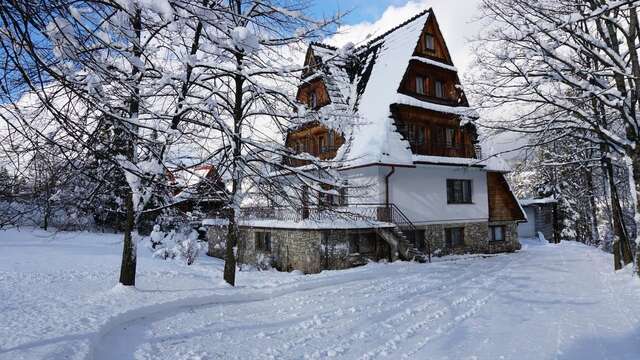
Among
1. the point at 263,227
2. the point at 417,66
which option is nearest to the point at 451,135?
the point at 417,66

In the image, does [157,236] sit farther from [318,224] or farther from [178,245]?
[318,224]

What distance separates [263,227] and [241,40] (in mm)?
17069

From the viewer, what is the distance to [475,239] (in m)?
24.0

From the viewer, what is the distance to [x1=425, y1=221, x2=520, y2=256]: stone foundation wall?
2191 centimetres

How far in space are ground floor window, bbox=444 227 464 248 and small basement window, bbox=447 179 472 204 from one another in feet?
5.17

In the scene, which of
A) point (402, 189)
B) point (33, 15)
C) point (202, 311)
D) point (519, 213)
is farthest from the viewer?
point (519, 213)

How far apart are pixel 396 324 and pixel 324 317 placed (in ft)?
5.14

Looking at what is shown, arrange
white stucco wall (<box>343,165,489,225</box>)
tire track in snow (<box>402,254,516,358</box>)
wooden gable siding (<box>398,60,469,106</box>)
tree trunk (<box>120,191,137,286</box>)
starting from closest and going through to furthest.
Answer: tire track in snow (<box>402,254,516,358</box>) < tree trunk (<box>120,191,137,286</box>) < white stucco wall (<box>343,165,489,225</box>) < wooden gable siding (<box>398,60,469,106</box>)

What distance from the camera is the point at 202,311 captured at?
9.24 metres

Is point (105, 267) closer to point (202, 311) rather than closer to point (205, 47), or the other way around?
point (202, 311)

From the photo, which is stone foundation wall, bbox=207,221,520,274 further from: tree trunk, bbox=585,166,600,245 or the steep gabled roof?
tree trunk, bbox=585,166,600,245

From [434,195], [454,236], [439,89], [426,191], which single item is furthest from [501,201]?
[439,89]

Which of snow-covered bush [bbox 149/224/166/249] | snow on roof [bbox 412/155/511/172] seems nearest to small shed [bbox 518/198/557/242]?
snow on roof [bbox 412/155/511/172]

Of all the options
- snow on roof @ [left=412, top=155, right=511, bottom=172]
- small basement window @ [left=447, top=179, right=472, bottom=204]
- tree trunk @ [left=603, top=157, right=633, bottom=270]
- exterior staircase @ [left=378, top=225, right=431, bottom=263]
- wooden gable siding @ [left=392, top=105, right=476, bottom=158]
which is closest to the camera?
tree trunk @ [left=603, top=157, right=633, bottom=270]
